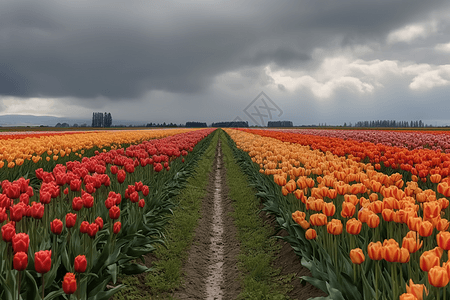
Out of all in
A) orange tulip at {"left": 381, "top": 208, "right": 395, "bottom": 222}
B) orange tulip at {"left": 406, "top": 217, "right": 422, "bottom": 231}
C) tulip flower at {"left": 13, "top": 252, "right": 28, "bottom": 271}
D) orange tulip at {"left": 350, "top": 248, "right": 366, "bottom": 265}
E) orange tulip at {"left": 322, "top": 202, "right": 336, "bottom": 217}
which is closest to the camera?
tulip flower at {"left": 13, "top": 252, "right": 28, "bottom": 271}

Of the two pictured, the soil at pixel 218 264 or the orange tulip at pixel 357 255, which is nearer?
the orange tulip at pixel 357 255

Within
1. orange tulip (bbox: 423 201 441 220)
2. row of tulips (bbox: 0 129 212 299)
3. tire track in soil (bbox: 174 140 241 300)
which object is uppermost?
orange tulip (bbox: 423 201 441 220)

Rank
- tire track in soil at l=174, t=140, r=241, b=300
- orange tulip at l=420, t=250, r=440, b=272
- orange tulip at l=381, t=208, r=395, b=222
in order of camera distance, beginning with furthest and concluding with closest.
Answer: tire track in soil at l=174, t=140, r=241, b=300
orange tulip at l=381, t=208, r=395, b=222
orange tulip at l=420, t=250, r=440, b=272

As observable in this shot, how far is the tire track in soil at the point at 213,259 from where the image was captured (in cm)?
510

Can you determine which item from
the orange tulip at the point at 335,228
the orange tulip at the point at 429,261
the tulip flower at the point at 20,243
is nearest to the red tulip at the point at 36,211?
the tulip flower at the point at 20,243

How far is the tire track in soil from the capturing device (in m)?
5.10

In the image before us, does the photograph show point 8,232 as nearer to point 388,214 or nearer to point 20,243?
point 20,243

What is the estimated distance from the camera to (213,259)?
641 cm

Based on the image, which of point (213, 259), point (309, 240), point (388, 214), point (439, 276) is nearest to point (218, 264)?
point (213, 259)

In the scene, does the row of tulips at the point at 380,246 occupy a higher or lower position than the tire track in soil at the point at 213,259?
higher

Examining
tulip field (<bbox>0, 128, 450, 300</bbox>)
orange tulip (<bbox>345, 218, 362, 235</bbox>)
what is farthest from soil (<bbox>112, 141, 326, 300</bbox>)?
orange tulip (<bbox>345, 218, 362, 235</bbox>)

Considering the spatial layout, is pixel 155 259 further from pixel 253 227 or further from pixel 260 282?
pixel 253 227

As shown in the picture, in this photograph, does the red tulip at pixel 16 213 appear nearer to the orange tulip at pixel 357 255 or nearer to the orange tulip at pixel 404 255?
the orange tulip at pixel 357 255

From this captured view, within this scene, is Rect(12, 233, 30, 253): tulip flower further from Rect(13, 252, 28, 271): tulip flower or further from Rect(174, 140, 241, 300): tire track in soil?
Rect(174, 140, 241, 300): tire track in soil
